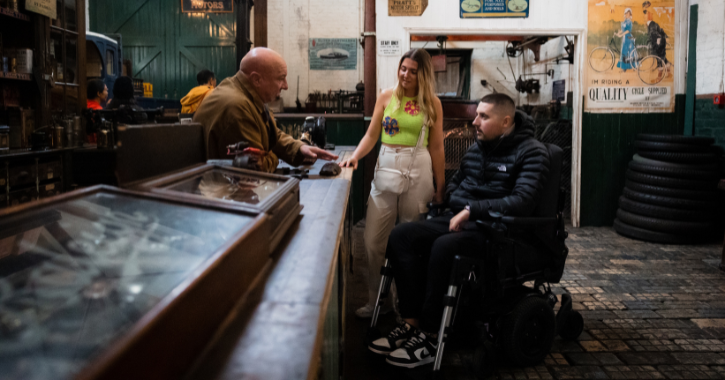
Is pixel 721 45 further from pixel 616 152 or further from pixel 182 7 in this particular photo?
pixel 182 7

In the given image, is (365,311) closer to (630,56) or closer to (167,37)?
(630,56)

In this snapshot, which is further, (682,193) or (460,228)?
(682,193)

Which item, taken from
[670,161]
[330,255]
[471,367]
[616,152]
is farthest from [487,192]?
[616,152]

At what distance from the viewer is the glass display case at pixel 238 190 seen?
50.9 inches

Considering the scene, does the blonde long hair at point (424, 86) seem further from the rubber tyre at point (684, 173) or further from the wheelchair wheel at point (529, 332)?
the rubber tyre at point (684, 173)

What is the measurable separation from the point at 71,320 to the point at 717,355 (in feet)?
10.9

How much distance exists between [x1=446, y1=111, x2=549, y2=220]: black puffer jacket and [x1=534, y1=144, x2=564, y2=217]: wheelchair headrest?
1.9 inches

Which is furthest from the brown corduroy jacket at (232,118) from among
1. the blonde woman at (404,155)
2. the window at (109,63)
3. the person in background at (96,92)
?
the window at (109,63)

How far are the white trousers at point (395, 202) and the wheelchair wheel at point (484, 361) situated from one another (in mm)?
872

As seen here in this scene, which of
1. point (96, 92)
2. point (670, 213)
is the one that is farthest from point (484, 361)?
point (96, 92)

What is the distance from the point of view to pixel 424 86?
3193mm

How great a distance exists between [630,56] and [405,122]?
4255 millimetres

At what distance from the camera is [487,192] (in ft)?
9.64

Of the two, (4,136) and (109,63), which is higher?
(109,63)
